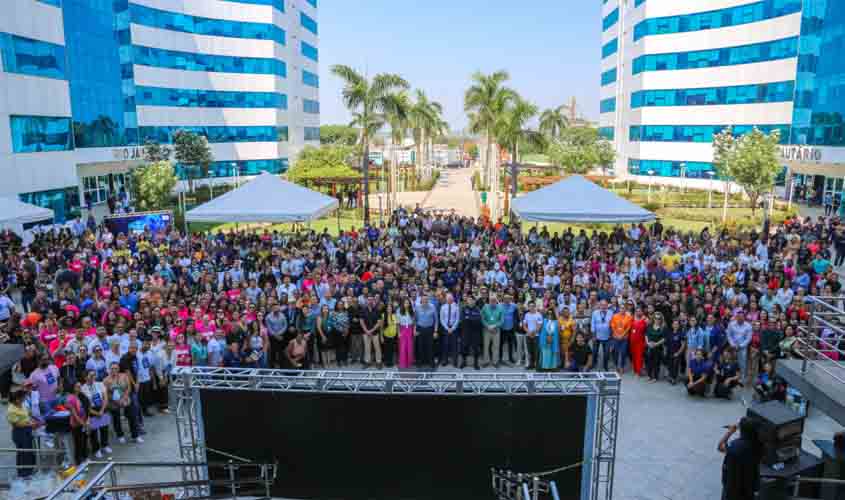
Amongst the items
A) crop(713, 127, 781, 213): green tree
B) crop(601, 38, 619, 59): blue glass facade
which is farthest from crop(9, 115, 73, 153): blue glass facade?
crop(601, 38, 619, 59): blue glass facade

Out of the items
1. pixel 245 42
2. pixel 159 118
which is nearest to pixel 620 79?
pixel 245 42

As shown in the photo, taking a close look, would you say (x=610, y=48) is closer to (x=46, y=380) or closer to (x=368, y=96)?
(x=368, y=96)

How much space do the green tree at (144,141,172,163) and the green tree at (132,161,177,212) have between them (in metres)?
8.03

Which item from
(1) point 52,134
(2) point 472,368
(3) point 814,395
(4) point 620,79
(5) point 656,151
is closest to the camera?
(3) point 814,395

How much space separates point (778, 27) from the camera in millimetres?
45469

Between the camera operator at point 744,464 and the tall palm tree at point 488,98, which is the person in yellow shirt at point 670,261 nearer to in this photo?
the camera operator at point 744,464

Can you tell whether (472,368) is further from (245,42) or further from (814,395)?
(245,42)

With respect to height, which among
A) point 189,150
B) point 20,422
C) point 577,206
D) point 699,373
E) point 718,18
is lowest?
point 699,373

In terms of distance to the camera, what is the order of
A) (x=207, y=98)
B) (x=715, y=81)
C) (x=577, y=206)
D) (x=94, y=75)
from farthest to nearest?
(x=207, y=98)
(x=715, y=81)
(x=94, y=75)
(x=577, y=206)

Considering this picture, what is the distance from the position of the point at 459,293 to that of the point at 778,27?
147 ft

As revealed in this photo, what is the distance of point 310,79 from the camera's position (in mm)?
72938

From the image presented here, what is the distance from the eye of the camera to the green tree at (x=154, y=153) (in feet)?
134

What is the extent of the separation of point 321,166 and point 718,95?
3371 cm

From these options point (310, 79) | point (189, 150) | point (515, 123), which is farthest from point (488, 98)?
point (310, 79)
